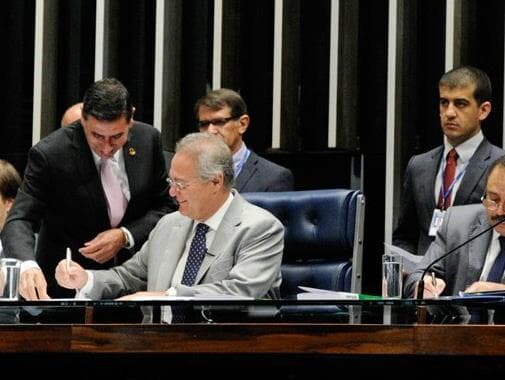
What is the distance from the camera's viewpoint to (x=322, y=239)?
3693mm

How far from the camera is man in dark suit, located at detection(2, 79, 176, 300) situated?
4070 millimetres

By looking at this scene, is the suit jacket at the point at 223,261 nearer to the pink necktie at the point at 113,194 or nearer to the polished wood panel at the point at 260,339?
the pink necktie at the point at 113,194

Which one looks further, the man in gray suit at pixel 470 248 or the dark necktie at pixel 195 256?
the dark necktie at pixel 195 256

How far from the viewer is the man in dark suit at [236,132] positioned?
15.3 ft

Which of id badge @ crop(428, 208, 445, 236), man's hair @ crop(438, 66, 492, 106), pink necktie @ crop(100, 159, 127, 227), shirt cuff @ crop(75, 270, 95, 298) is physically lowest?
shirt cuff @ crop(75, 270, 95, 298)

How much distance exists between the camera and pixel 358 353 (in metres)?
2.31

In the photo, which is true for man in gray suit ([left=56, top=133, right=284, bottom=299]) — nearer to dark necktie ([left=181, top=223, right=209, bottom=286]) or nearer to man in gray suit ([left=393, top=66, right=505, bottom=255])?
dark necktie ([left=181, top=223, right=209, bottom=286])

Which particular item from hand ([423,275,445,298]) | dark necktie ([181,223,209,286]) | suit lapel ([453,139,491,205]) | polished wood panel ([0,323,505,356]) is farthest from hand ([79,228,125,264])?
polished wood panel ([0,323,505,356])

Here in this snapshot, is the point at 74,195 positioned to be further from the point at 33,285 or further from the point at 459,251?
the point at 459,251

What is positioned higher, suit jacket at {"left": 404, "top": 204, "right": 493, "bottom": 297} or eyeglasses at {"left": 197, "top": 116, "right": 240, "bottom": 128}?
eyeglasses at {"left": 197, "top": 116, "right": 240, "bottom": 128}

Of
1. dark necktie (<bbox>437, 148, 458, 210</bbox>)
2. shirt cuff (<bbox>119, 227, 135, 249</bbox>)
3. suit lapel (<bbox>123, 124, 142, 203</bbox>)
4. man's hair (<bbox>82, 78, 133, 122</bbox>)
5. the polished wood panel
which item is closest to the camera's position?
the polished wood panel

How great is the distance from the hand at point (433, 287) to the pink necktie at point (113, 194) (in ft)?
4.11

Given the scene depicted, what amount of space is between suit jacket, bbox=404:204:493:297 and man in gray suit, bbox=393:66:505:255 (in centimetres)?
49

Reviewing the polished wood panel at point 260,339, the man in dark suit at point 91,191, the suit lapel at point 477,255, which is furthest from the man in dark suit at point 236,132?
the polished wood panel at point 260,339
